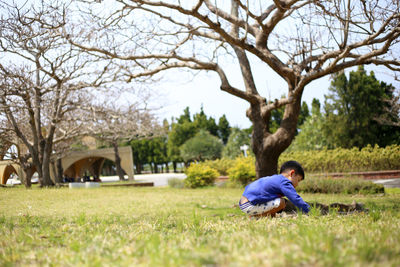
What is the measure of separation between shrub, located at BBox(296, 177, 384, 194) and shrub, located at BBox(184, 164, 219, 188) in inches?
304

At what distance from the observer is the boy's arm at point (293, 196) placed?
13.9 ft

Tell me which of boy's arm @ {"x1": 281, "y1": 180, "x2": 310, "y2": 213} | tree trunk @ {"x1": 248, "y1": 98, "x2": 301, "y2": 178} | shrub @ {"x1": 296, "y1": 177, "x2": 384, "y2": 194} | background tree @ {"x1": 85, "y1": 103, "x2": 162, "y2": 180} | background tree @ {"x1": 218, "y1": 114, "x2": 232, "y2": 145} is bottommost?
shrub @ {"x1": 296, "y1": 177, "x2": 384, "y2": 194}

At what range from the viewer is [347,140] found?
29.5 metres

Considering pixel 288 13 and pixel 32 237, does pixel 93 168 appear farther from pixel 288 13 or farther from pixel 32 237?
pixel 32 237

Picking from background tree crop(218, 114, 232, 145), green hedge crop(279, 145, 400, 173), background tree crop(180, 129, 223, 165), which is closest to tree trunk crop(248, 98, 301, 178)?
green hedge crop(279, 145, 400, 173)

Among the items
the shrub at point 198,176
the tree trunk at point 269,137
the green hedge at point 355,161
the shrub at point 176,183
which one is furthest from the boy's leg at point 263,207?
the green hedge at point 355,161

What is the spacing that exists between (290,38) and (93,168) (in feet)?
139

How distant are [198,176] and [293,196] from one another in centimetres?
1683

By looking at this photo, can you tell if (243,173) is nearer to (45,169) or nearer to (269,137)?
(269,137)

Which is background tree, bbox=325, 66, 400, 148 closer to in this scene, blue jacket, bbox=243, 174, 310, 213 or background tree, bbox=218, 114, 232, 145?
blue jacket, bbox=243, 174, 310, 213

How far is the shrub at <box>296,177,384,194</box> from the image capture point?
1291 centimetres

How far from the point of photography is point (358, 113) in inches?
1153

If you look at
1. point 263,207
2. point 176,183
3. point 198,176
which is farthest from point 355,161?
point 263,207

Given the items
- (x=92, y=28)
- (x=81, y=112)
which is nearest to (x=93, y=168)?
(x=81, y=112)
